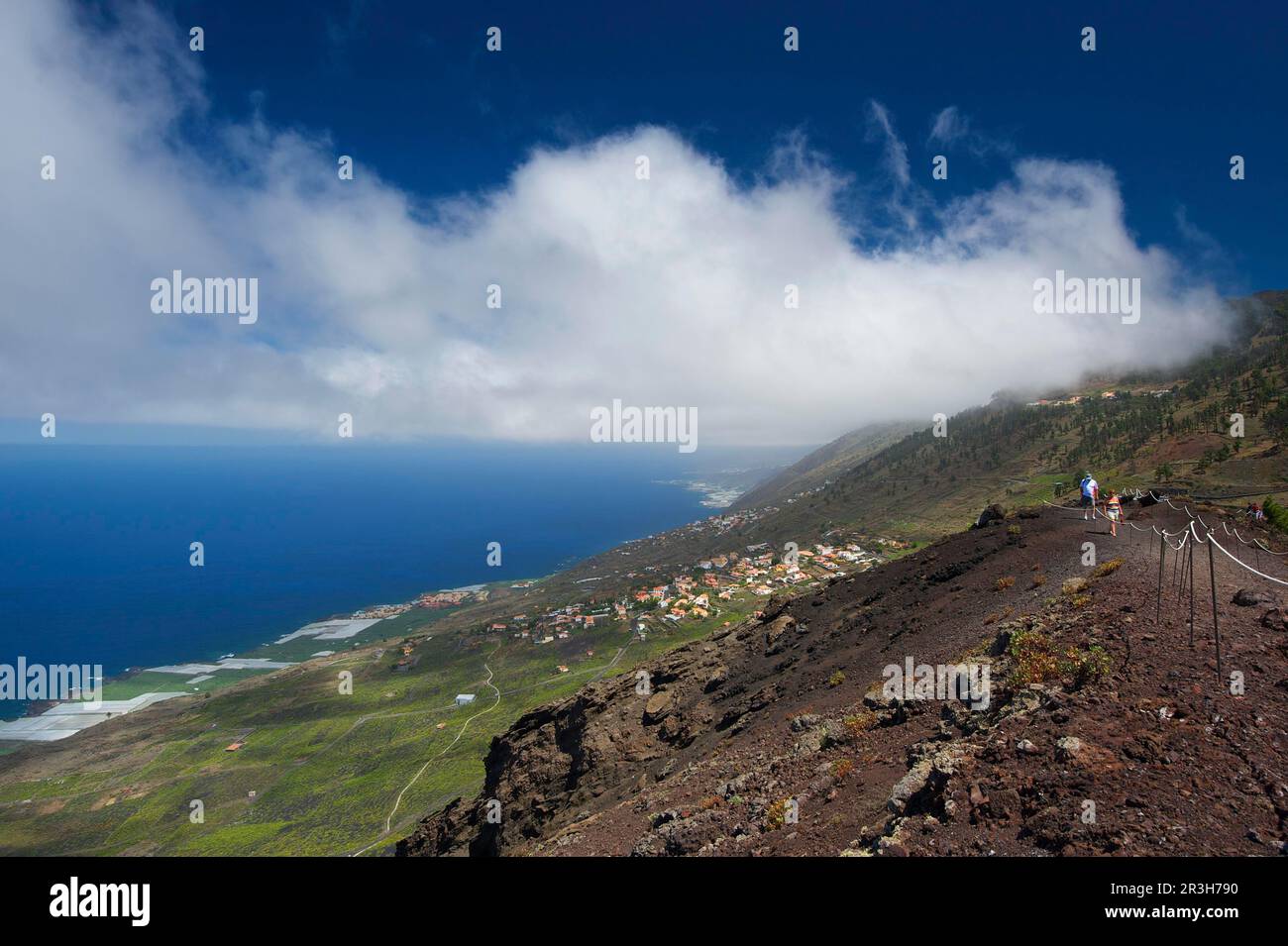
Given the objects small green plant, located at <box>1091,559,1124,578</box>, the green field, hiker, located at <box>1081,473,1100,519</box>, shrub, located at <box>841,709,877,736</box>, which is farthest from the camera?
the green field

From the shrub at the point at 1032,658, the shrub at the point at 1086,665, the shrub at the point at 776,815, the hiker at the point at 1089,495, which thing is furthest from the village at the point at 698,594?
the shrub at the point at 1086,665

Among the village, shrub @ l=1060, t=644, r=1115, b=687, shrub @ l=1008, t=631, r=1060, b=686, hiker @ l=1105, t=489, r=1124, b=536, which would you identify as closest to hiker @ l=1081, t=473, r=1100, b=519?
hiker @ l=1105, t=489, r=1124, b=536

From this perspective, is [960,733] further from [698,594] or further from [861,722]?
[698,594]

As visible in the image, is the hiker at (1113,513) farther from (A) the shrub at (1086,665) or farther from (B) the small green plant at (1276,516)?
(A) the shrub at (1086,665)

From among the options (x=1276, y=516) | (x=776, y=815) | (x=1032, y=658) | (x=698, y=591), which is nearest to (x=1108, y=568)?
(x=1032, y=658)

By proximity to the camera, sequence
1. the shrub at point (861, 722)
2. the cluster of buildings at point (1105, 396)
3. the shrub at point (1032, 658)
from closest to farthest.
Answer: the shrub at point (1032, 658) < the shrub at point (861, 722) < the cluster of buildings at point (1105, 396)

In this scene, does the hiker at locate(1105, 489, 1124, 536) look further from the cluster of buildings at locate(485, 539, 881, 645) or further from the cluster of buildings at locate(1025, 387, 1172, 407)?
the cluster of buildings at locate(1025, 387, 1172, 407)
